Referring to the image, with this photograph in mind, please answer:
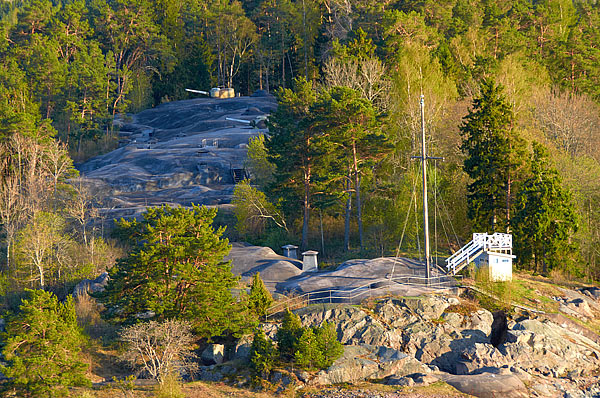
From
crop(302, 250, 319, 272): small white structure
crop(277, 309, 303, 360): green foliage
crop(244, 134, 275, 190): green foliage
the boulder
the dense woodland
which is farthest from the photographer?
crop(244, 134, 275, 190): green foliage

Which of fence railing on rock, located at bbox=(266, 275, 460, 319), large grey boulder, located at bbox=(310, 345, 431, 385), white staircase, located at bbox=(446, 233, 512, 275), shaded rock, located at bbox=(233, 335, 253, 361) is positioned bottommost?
large grey boulder, located at bbox=(310, 345, 431, 385)

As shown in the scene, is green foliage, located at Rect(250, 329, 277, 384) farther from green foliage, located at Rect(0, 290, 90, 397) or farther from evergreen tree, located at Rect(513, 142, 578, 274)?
evergreen tree, located at Rect(513, 142, 578, 274)

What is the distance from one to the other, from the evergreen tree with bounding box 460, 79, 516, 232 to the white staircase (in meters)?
5.04

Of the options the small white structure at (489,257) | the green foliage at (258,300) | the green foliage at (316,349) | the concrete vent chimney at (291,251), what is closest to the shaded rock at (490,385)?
the green foliage at (316,349)

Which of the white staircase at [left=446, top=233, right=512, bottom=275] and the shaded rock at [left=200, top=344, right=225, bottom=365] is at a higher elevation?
the white staircase at [left=446, top=233, right=512, bottom=275]

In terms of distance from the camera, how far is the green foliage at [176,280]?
1246 inches

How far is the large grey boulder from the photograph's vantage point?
2964cm

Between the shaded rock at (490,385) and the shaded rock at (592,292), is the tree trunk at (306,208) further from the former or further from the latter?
the shaded rock at (490,385)

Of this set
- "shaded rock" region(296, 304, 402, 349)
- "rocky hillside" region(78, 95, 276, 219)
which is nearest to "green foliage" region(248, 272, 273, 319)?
"shaded rock" region(296, 304, 402, 349)

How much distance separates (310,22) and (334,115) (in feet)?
205

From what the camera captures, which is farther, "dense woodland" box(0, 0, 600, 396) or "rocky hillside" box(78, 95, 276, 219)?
"rocky hillside" box(78, 95, 276, 219)

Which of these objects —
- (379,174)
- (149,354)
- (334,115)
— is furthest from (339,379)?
(379,174)

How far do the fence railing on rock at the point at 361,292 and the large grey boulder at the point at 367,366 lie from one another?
392 cm

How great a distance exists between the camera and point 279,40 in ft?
356
